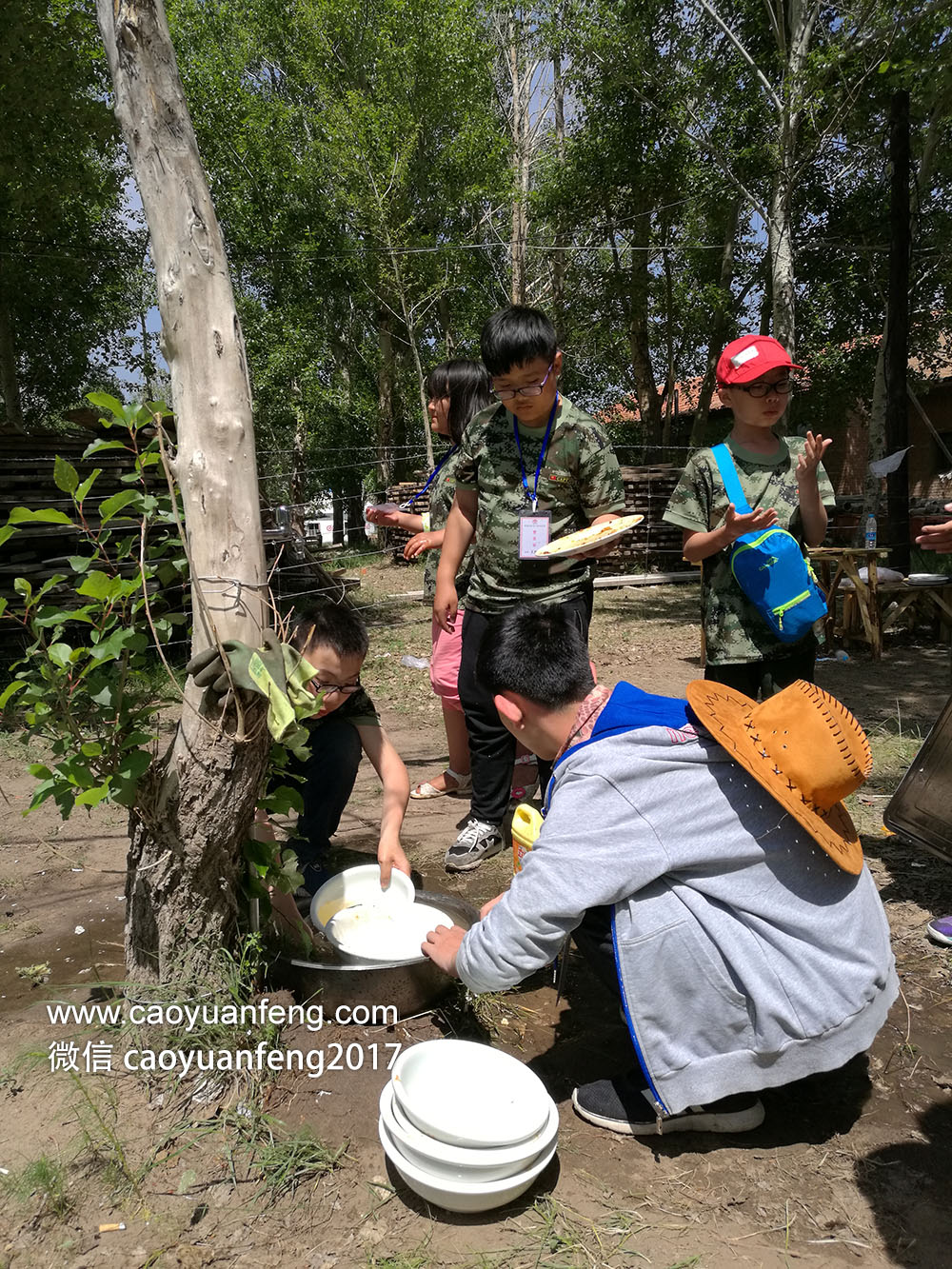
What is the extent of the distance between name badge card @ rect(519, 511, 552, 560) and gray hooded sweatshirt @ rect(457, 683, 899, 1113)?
1.22 m

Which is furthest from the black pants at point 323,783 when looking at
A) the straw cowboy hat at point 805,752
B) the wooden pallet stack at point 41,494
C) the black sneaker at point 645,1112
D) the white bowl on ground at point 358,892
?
the wooden pallet stack at point 41,494

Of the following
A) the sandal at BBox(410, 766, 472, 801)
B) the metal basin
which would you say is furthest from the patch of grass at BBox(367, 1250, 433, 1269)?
the sandal at BBox(410, 766, 472, 801)

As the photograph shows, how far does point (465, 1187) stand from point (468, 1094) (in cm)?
22

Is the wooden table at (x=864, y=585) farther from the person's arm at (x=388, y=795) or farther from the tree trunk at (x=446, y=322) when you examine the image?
the tree trunk at (x=446, y=322)

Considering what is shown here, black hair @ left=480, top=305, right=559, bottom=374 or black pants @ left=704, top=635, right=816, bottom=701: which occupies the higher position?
Answer: black hair @ left=480, top=305, right=559, bottom=374

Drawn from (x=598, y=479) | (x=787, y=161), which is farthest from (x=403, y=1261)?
(x=787, y=161)

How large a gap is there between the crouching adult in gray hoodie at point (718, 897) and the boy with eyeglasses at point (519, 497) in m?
1.10

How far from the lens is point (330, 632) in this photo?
2.32 m

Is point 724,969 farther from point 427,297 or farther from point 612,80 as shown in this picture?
point 427,297

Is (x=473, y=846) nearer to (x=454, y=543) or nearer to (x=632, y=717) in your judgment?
(x=454, y=543)

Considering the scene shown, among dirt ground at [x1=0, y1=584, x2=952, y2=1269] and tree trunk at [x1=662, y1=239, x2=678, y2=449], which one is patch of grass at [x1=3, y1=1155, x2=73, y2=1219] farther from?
tree trunk at [x1=662, y1=239, x2=678, y2=449]

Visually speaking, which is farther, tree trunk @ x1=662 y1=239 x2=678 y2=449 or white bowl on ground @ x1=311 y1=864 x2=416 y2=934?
tree trunk @ x1=662 y1=239 x2=678 y2=449

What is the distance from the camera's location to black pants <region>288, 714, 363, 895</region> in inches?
101

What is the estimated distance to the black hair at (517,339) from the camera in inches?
100
